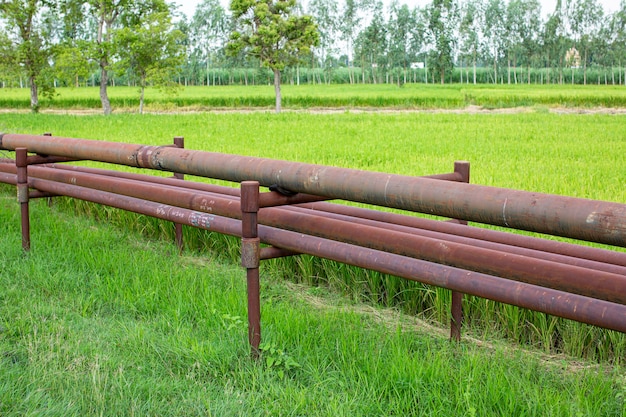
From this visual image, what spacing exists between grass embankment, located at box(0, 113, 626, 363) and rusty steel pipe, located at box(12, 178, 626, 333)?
139 cm

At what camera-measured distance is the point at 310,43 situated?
41.0m

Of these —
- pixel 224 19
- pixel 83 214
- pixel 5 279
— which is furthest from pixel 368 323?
pixel 224 19

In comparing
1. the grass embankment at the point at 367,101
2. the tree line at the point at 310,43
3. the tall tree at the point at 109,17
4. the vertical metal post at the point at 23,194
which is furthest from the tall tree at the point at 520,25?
the vertical metal post at the point at 23,194

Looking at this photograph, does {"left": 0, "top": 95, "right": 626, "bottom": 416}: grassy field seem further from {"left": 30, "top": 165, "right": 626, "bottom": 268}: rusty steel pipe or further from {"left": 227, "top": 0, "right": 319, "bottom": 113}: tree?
{"left": 227, "top": 0, "right": 319, "bottom": 113}: tree

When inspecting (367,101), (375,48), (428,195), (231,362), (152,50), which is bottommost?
(231,362)

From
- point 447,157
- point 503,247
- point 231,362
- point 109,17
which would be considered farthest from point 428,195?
point 109,17

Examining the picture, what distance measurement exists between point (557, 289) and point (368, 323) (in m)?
1.81

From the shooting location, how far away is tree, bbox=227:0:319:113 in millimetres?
39875

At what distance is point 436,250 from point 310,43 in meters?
39.3

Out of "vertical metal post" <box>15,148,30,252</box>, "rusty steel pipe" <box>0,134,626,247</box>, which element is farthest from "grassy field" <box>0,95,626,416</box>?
"rusty steel pipe" <box>0,134,626,247</box>

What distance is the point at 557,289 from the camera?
247 centimetres

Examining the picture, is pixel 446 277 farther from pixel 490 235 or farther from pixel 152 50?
pixel 152 50

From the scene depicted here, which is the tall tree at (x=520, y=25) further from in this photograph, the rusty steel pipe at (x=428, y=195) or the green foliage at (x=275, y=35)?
the rusty steel pipe at (x=428, y=195)

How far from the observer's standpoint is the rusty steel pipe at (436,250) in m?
2.38
